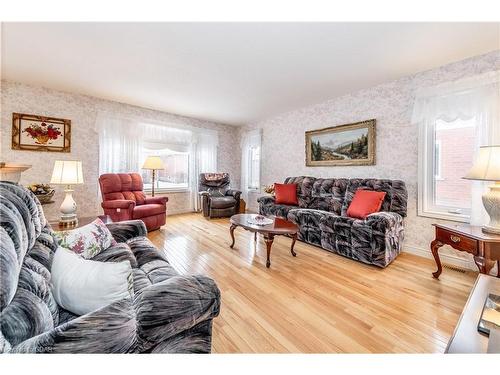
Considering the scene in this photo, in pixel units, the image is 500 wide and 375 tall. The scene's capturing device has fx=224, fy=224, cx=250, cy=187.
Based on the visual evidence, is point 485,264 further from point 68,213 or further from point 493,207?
point 68,213

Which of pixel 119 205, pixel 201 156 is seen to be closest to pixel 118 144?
pixel 119 205

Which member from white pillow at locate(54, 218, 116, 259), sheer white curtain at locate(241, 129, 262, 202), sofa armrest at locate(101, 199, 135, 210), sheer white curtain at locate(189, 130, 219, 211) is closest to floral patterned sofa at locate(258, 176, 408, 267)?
sheer white curtain at locate(241, 129, 262, 202)

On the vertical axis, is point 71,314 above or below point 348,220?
below

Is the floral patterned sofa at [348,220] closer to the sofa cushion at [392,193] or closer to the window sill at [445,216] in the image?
the sofa cushion at [392,193]

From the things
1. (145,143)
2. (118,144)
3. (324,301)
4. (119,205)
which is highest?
(145,143)

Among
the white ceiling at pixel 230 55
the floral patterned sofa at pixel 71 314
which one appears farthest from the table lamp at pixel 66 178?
the white ceiling at pixel 230 55

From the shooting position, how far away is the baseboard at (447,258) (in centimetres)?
250

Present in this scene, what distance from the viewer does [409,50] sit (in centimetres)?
237

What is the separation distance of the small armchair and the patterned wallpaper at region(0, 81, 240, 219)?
5.41ft

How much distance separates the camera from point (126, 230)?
1993 millimetres

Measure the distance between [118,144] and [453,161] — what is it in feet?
17.6

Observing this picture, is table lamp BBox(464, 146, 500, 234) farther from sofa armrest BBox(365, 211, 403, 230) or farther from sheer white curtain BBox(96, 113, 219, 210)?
sheer white curtain BBox(96, 113, 219, 210)

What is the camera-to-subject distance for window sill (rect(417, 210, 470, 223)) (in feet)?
8.45

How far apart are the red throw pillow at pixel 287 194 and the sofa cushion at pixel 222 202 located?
1415mm
